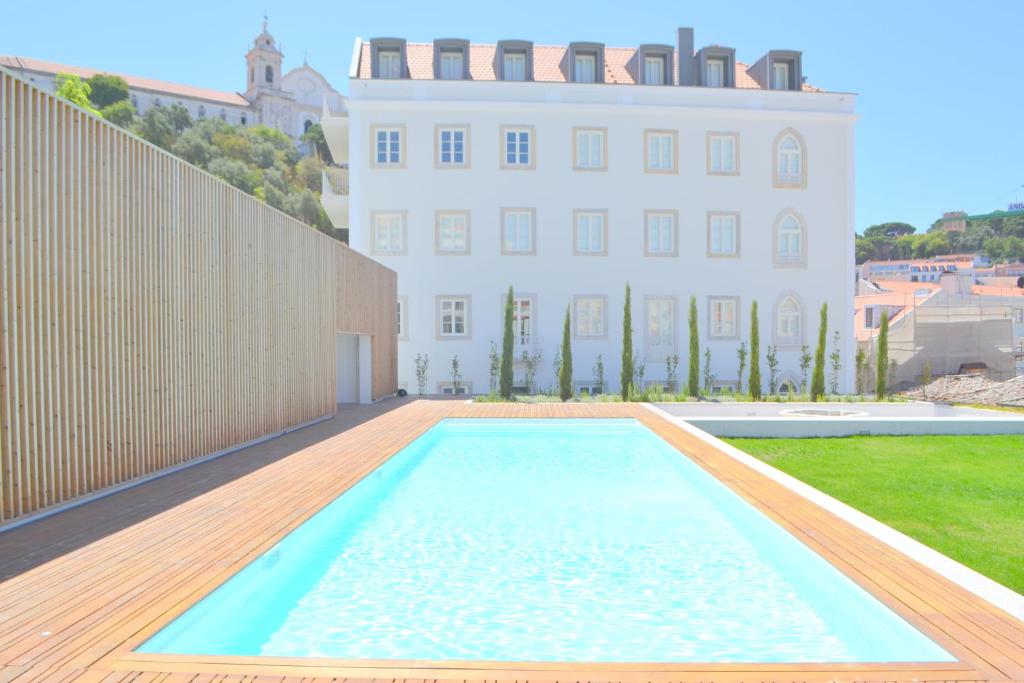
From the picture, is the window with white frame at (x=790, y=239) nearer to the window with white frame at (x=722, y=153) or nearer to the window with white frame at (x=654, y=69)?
the window with white frame at (x=722, y=153)

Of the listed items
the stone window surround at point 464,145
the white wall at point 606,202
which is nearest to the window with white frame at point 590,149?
the white wall at point 606,202

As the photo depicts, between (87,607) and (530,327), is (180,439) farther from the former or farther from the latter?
(530,327)

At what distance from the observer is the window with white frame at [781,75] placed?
2395 cm

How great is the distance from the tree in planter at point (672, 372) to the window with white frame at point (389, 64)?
12.3 metres

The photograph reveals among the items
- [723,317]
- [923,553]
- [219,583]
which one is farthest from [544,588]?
[723,317]

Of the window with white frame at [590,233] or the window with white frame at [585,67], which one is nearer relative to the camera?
the window with white frame at [590,233]

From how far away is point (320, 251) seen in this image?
12906mm

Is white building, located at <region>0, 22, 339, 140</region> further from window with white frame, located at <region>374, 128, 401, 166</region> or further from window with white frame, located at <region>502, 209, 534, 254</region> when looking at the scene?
window with white frame, located at <region>502, 209, 534, 254</region>

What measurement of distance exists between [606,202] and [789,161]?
6.29m

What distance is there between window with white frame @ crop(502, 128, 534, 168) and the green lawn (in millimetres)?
A: 12811

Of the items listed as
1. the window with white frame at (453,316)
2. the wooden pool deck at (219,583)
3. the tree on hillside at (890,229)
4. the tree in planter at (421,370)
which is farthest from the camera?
the tree on hillside at (890,229)

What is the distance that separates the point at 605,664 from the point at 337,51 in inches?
1044

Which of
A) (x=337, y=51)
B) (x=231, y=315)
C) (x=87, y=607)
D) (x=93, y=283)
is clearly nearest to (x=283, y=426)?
(x=231, y=315)

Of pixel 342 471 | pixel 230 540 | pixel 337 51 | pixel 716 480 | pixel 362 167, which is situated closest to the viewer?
pixel 230 540
